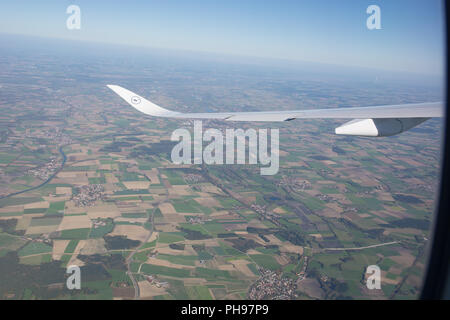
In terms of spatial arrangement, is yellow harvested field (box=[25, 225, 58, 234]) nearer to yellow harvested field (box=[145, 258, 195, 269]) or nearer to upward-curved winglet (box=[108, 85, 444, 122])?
yellow harvested field (box=[145, 258, 195, 269])

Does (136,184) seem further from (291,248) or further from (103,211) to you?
(291,248)

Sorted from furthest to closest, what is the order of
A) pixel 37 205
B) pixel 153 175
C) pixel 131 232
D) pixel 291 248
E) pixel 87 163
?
pixel 87 163 → pixel 153 175 → pixel 37 205 → pixel 131 232 → pixel 291 248

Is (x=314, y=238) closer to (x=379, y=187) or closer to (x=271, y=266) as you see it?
(x=271, y=266)

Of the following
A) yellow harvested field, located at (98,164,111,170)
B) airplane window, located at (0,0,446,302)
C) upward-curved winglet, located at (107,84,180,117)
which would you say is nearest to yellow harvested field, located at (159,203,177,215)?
airplane window, located at (0,0,446,302)

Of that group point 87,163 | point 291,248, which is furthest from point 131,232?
point 87,163

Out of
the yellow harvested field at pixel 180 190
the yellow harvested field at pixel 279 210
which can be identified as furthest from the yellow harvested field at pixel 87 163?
the yellow harvested field at pixel 279 210

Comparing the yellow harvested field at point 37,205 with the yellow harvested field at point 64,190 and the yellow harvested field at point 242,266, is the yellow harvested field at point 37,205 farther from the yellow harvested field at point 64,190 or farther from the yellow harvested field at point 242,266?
the yellow harvested field at point 242,266
